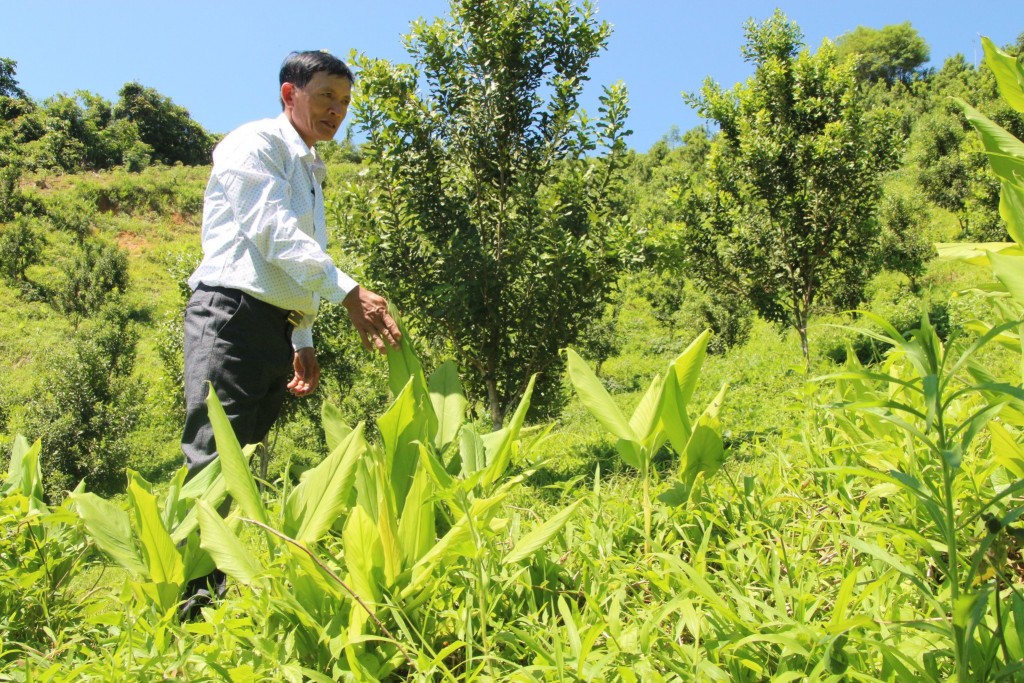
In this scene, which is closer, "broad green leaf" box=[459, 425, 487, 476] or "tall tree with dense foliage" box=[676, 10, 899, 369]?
"broad green leaf" box=[459, 425, 487, 476]

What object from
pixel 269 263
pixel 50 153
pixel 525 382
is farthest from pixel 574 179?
pixel 50 153

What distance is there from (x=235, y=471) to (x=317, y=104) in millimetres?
1296

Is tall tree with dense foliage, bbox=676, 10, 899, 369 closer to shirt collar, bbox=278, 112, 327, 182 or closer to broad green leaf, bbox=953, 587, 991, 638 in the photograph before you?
shirt collar, bbox=278, 112, 327, 182

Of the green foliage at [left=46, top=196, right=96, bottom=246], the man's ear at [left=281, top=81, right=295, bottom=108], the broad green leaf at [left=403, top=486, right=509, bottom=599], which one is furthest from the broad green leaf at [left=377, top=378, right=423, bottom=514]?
the green foliage at [left=46, top=196, right=96, bottom=246]

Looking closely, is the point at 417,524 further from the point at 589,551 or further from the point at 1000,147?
the point at 1000,147

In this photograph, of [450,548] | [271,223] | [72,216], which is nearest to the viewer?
[450,548]

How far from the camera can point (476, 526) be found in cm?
104

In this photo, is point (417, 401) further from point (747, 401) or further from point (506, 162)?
point (747, 401)

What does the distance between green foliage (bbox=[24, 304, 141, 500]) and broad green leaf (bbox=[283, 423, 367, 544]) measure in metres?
11.7

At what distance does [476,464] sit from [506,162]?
400 cm

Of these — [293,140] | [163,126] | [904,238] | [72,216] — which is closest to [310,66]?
[293,140]

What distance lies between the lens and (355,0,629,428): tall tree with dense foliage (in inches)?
189

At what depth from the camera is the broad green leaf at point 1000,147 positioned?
3.31ft

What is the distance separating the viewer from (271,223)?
5.71 ft
